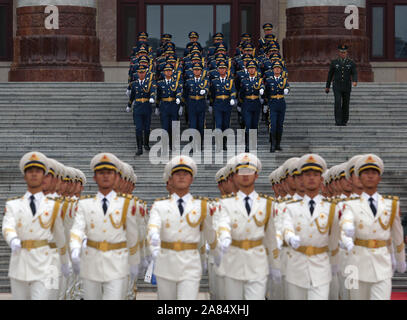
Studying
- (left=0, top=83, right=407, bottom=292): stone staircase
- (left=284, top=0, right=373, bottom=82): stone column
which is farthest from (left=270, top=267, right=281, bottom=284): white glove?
(left=284, top=0, right=373, bottom=82): stone column

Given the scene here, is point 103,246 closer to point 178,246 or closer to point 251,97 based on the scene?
point 178,246

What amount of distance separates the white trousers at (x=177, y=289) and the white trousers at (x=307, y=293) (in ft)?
3.44

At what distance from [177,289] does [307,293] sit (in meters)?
1.39

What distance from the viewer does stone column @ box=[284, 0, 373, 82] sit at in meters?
29.1

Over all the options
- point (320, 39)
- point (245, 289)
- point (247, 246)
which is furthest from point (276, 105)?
point (245, 289)

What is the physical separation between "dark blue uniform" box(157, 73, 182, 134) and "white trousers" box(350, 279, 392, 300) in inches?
415

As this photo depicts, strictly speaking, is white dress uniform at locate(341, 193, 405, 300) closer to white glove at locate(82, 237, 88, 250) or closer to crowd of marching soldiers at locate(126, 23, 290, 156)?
white glove at locate(82, 237, 88, 250)

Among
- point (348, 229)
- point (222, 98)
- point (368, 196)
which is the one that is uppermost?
point (222, 98)

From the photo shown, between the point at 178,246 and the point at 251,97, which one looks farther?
the point at 251,97

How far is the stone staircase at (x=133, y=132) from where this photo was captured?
813 inches

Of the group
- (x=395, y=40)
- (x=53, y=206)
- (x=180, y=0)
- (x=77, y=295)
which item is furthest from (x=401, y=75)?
(x=53, y=206)

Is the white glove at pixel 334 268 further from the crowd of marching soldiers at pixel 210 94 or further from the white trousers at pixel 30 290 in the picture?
the crowd of marching soldiers at pixel 210 94

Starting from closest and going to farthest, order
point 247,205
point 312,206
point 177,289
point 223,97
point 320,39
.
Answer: point 177,289 < point 247,205 < point 312,206 < point 223,97 < point 320,39

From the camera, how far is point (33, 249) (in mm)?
12328
